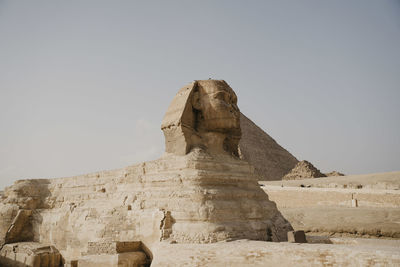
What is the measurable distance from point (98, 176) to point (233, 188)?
380 centimetres

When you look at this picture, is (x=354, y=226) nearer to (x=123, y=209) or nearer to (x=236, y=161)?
(x=236, y=161)

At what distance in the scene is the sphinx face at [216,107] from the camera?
759 centimetres

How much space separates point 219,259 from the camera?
5.26 m

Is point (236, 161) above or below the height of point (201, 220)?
above

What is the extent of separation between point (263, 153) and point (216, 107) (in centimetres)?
3100

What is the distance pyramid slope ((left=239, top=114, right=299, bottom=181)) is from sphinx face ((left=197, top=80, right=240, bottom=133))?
2627 cm

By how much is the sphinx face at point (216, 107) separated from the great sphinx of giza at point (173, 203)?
0.02 m

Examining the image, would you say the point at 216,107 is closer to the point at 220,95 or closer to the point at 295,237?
the point at 220,95

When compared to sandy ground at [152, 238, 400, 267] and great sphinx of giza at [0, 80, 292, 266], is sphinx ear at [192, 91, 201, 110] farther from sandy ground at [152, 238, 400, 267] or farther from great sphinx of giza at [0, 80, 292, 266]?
sandy ground at [152, 238, 400, 267]

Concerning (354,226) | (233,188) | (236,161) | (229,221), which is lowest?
(354,226)

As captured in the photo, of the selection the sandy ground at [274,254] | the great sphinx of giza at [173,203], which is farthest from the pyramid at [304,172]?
the sandy ground at [274,254]

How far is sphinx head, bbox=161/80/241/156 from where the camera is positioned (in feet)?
24.4

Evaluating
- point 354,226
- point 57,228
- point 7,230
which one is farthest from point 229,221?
point 354,226

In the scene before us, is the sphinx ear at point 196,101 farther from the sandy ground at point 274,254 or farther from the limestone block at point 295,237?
the limestone block at point 295,237
